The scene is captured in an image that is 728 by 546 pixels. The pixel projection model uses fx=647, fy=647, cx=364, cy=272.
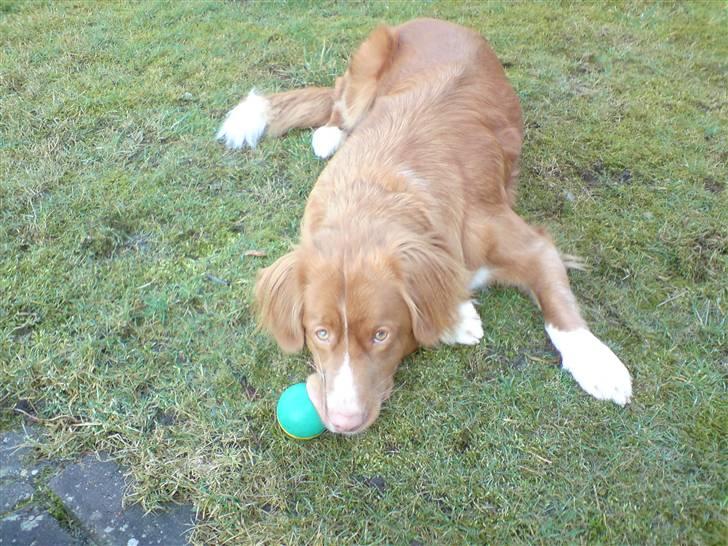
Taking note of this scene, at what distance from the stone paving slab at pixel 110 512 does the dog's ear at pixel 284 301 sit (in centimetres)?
81

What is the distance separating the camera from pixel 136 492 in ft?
8.51

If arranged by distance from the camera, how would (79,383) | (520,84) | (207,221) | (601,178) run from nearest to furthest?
(79,383)
(207,221)
(601,178)
(520,84)

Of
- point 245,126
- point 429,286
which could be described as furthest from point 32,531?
point 245,126

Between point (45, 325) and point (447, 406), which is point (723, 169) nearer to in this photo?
point (447, 406)

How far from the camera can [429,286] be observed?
111 inches

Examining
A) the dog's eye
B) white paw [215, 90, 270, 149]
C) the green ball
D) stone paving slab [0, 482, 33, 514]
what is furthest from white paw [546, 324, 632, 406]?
white paw [215, 90, 270, 149]

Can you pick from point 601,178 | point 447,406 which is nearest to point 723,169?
point 601,178

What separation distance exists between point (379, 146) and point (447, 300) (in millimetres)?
951

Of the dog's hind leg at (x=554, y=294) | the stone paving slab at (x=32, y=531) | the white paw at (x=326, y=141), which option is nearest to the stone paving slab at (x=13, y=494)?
the stone paving slab at (x=32, y=531)

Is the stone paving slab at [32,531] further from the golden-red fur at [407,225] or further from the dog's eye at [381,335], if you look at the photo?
the dog's eye at [381,335]

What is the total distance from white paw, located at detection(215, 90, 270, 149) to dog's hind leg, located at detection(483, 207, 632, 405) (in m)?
1.87

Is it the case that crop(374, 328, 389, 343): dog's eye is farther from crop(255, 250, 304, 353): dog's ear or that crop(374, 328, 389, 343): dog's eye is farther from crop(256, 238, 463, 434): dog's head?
crop(255, 250, 304, 353): dog's ear

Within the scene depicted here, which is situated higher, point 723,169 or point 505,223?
point 505,223

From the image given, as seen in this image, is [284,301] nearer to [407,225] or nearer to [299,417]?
[299,417]
